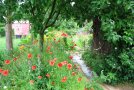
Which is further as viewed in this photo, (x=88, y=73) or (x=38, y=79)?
(x=88, y=73)

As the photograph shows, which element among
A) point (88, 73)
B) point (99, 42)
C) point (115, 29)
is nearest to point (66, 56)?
point (88, 73)

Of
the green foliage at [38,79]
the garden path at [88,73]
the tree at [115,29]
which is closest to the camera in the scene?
the green foliage at [38,79]

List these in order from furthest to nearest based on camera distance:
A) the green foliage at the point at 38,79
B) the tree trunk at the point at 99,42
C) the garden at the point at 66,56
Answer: the tree trunk at the point at 99,42 < the garden at the point at 66,56 < the green foliage at the point at 38,79

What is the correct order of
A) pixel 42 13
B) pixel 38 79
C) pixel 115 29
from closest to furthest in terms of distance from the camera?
pixel 38 79 < pixel 115 29 < pixel 42 13

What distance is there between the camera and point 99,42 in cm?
867

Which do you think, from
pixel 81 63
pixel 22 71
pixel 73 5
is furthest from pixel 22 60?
pixel 81 63

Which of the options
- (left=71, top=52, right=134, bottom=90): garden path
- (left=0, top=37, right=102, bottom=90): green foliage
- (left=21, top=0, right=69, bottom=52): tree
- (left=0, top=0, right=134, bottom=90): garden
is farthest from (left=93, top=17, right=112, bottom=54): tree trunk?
(left=0, top=37, right=102, bottom=90): green foliage

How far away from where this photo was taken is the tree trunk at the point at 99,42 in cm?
820

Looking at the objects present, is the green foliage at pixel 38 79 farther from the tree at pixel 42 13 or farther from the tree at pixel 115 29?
the tree at pixel 115 29

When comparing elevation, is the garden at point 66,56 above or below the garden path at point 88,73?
above

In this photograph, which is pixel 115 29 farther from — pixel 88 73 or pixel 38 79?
pixel 38 79

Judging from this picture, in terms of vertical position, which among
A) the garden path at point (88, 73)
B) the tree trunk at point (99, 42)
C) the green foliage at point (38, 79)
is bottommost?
the garden path at point (88, 73)

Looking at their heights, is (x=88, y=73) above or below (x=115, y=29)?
below

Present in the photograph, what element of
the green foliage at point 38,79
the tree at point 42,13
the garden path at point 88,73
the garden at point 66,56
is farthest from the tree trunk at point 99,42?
the green foliage at point 38,79
